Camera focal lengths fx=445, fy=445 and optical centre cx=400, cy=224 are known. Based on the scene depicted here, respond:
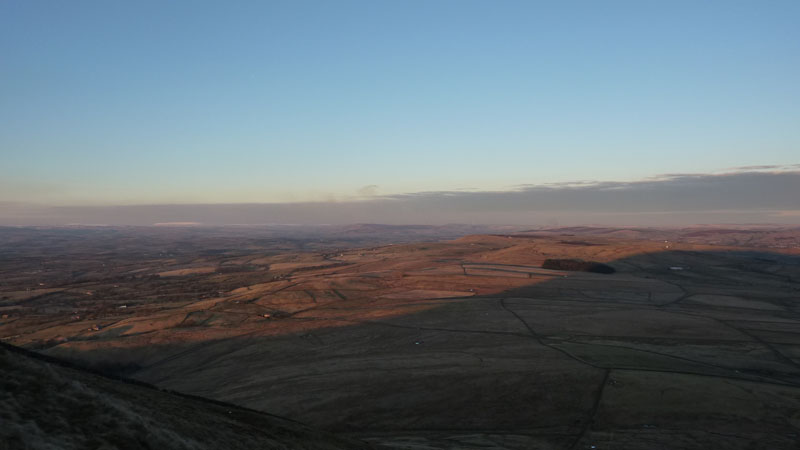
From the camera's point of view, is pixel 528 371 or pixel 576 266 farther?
pixel 576 266

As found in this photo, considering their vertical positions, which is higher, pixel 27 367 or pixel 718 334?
pixel 27 367

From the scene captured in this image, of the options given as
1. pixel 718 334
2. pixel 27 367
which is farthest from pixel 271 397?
pixel 718 334

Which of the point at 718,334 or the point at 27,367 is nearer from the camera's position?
the point at 27,367

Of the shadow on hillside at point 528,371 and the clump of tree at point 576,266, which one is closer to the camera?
the shadow on hillside at point 528,371

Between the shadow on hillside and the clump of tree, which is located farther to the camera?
the clump of tree

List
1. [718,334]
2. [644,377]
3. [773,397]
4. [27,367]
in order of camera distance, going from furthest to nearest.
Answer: [718,334], [644,377], [773,397], [27,367]

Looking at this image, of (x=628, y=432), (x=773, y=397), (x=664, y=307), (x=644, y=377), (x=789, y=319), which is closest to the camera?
(x=628, y=432)

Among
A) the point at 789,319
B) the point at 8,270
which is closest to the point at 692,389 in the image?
the point at 789,319

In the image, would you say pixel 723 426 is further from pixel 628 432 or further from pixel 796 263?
pixel 796 263
